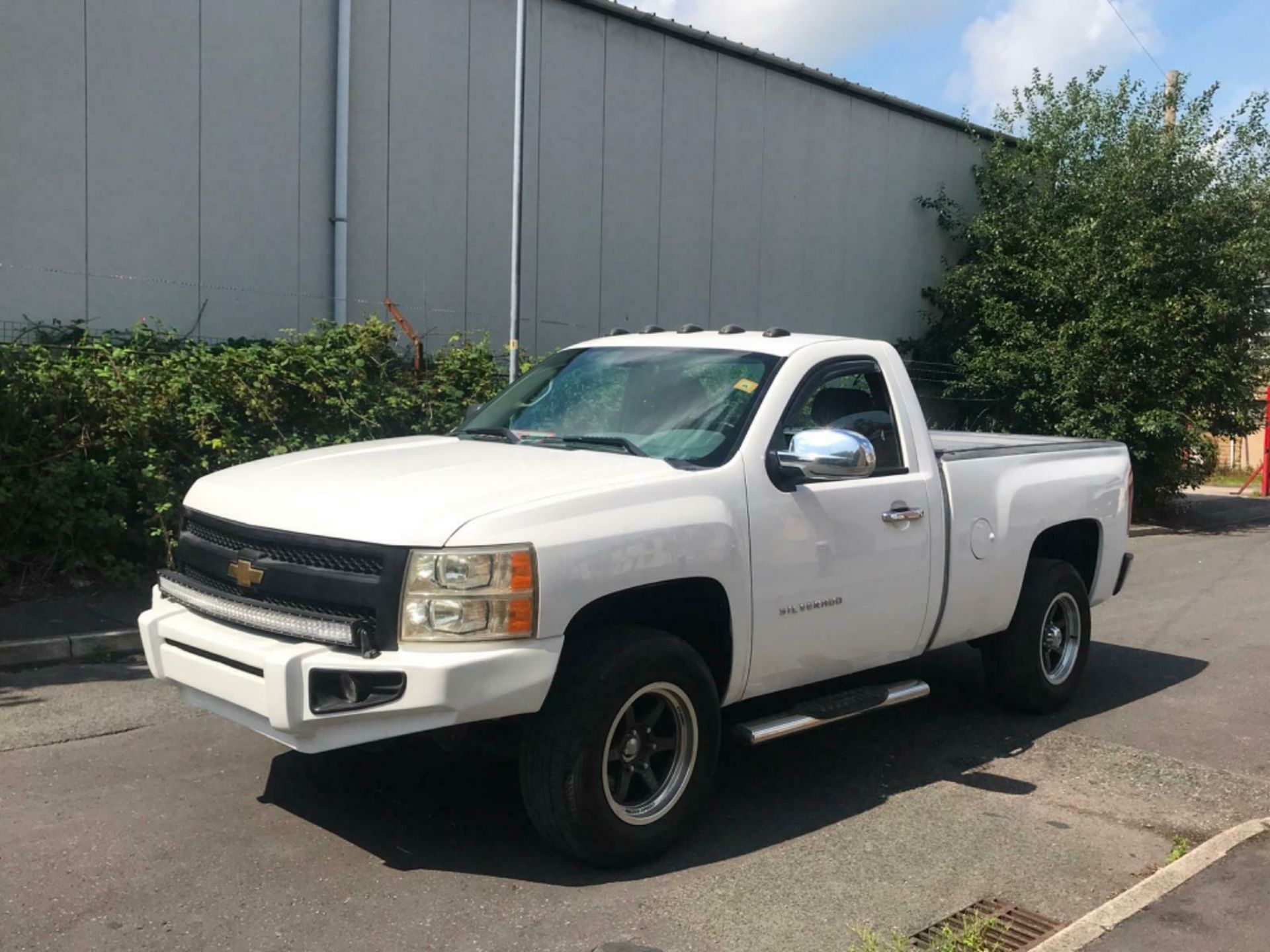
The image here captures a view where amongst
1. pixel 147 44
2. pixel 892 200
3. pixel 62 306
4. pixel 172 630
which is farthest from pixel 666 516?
pixel 892 200

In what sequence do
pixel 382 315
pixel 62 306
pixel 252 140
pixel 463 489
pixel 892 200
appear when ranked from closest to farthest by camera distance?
1. pixel 463 489
2. pixel 62 306
3. pixel 252 140
4. pixel 382 315
5. pixel 892 200

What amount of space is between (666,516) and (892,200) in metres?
17.1

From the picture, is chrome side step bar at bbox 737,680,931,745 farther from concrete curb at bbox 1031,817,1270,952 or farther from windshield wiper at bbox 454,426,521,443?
windshield wiper at bbox 454,426,521,443

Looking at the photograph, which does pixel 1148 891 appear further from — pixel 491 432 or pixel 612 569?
pixel 491 432

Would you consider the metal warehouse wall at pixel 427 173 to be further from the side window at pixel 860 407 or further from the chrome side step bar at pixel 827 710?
the chrome side step bar at pixel 827 710

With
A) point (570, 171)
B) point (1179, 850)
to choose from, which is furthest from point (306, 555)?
point (570, 171)

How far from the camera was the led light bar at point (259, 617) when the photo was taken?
4117mm

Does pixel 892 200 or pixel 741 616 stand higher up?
pixel 892 200

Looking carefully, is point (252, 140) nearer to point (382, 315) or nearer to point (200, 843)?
point (382, 315)

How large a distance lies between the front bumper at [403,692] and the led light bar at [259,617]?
0.04 meters

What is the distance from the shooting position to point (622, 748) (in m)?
4.48

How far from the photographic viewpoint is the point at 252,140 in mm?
12562

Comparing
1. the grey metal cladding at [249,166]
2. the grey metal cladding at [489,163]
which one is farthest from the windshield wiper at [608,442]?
the grey metal cladding at [489,163]

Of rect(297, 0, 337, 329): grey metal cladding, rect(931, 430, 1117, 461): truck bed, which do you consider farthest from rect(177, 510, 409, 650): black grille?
rect(297, 0, 337, 329): grey metal cladding
